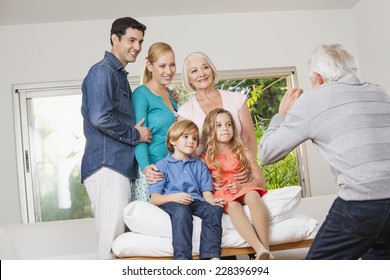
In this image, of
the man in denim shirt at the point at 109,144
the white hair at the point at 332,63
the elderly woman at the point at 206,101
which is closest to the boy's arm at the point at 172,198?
the man in denim shirt at the point at 109,144

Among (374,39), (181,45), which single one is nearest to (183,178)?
(181,45)

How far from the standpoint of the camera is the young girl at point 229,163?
2.47 meters

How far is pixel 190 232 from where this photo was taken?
7.68ft

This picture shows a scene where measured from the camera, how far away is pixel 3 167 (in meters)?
5.53

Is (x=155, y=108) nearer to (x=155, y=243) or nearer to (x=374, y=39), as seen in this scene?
(x=155, y=243)

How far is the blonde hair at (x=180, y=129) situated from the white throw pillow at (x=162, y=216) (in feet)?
1.07

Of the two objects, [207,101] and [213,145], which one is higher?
[207,101]

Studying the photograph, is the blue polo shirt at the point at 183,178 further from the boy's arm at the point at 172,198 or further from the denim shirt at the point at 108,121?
the denim shirt at the point at 108,121

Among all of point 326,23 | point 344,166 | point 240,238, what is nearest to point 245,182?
point 240,238

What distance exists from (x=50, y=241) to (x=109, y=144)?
84 cm

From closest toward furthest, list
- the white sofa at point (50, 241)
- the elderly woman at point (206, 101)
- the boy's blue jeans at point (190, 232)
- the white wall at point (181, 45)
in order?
the boy's blue jeans at point (190, 232) → the elderly woman at point (206, 101) → the white sofa at point (50, 241) → the white wall at point (181, 45)
